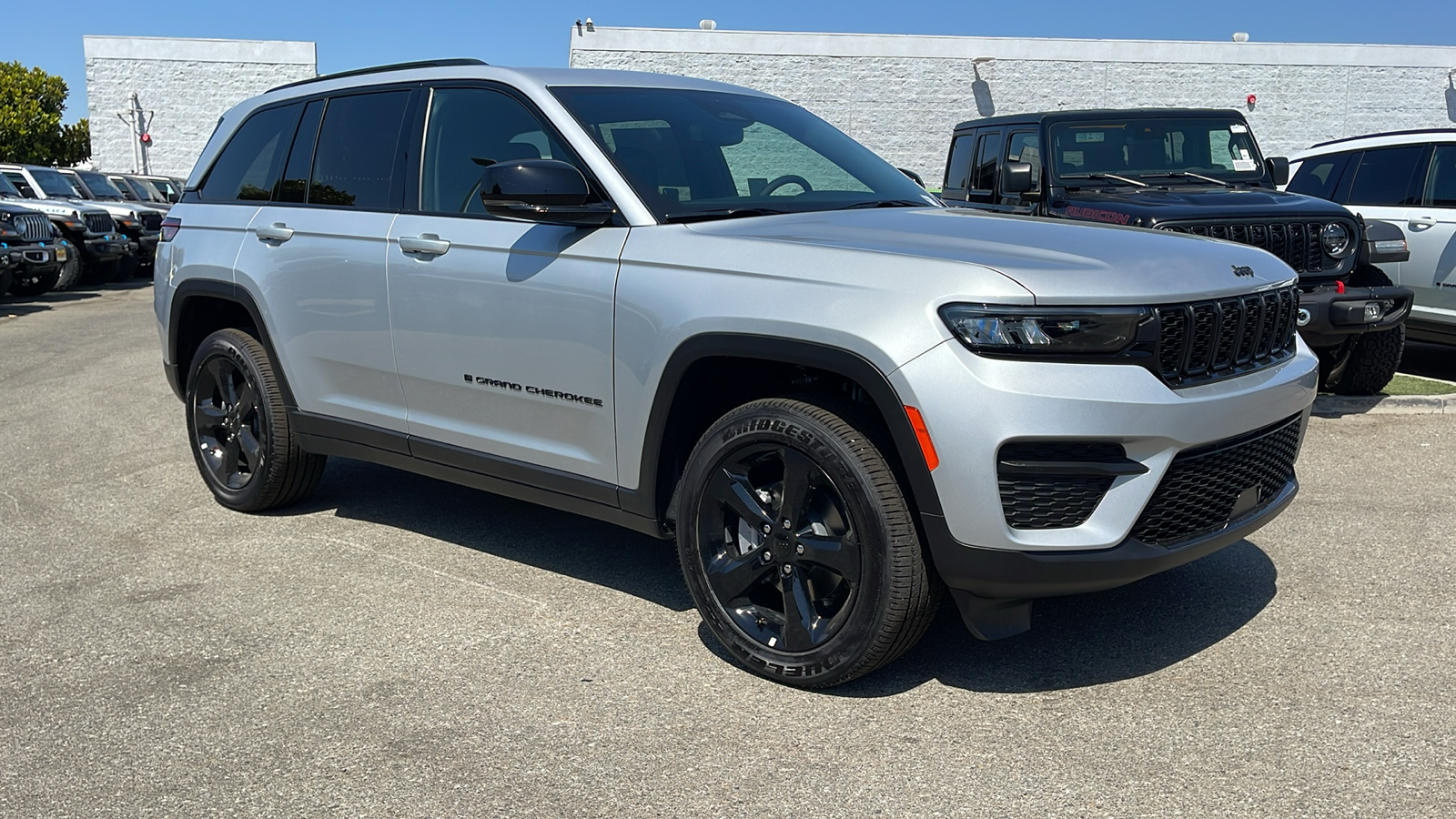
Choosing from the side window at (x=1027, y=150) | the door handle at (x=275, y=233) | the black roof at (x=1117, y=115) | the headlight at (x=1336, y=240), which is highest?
the black roof at (x=1117, y=115)

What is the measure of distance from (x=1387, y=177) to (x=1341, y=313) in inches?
113

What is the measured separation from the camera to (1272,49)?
34656 millimetres

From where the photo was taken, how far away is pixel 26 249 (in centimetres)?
1756

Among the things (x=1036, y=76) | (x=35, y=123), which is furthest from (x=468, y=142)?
(x=35, y=123)

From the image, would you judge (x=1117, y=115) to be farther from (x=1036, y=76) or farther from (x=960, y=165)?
(x=1036, y=76)

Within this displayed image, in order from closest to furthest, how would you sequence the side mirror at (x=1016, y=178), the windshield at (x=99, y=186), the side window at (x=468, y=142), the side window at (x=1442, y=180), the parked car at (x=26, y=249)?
the side window at (x=468, y=142) < the side mirror at (x=1016, y=178) < the side window at (x=1442, y=180) < the parked car at (x=26, y=249) < the windshield at (x=99, y=186)

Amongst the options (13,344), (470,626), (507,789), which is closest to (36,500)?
(470,626)

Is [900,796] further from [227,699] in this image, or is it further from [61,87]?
[61,87]

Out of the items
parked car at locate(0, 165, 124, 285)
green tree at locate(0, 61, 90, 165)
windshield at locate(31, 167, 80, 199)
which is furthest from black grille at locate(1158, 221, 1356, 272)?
green tree at locate(0, 61, 90, 165)

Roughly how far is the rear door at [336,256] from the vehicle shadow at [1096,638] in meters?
2.26

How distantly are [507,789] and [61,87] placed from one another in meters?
47.1

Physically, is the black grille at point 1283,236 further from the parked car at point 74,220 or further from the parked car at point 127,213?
the parked car at point 127,213

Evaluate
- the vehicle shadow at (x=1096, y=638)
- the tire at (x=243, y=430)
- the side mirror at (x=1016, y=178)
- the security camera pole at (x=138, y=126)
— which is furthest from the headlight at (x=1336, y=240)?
the security camera pole at (x=138, y=126)

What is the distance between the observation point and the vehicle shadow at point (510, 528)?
493cm
